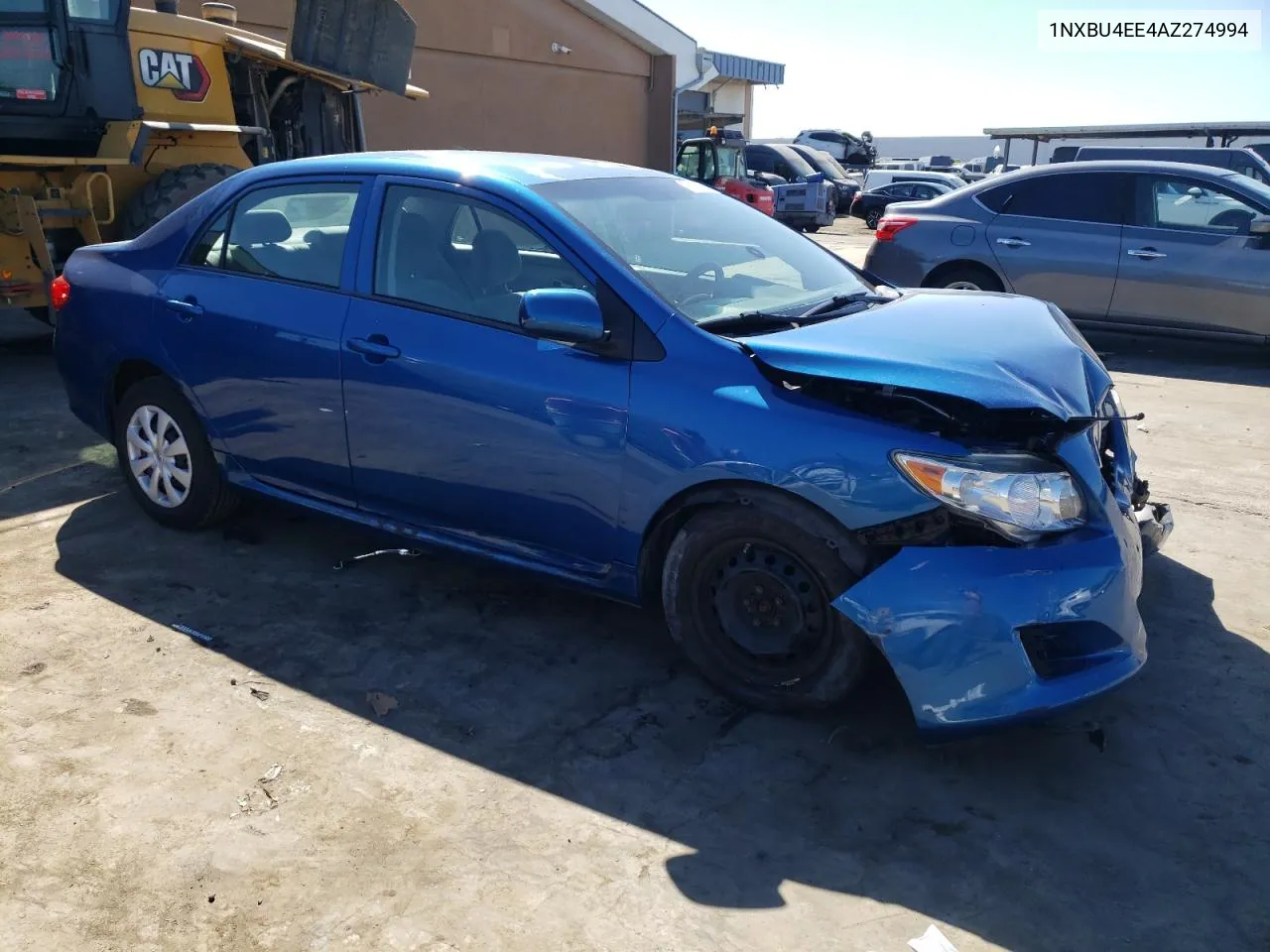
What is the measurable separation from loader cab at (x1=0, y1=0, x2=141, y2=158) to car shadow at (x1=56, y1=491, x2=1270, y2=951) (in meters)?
4.60

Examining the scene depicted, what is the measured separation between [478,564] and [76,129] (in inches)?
238

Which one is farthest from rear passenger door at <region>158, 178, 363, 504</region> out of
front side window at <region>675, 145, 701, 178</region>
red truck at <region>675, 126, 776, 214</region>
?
front side window at <region>675, 145, 701, 178</region>

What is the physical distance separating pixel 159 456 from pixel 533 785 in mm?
2665

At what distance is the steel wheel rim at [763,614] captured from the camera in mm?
3201

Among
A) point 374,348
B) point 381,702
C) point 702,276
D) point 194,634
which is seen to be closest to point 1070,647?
point 702,276

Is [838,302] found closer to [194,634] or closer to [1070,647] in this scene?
[1070,647]

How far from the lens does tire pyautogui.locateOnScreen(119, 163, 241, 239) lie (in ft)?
25.6

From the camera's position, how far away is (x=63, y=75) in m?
7.59

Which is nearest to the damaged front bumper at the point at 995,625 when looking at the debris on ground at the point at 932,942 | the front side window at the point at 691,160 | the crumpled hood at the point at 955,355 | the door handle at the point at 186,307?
the crumpled hood at the point at 955,355

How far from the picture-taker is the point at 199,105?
8.63 m

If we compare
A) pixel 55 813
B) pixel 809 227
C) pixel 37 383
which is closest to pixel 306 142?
pixel 37 383

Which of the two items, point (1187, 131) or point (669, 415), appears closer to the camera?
point (669, 415)

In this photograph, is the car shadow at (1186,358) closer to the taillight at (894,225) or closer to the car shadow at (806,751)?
the taillight at (894,225)

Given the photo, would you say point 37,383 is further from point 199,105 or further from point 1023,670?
point 1023,670
